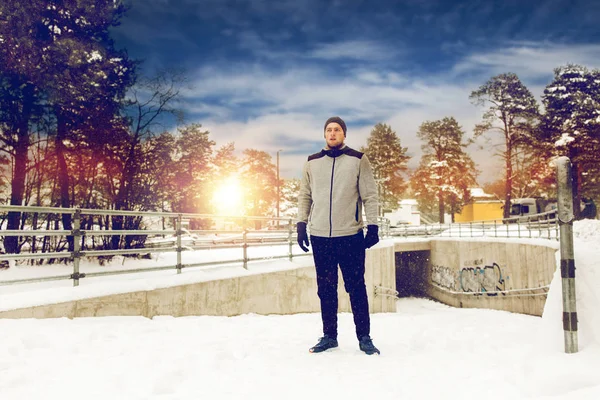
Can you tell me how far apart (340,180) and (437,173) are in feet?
142

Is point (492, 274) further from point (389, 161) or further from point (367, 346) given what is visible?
point (389, 161)

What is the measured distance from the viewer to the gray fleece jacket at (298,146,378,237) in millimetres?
3855

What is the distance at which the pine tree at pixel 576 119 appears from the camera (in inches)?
1140

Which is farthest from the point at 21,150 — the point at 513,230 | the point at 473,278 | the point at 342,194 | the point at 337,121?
the point at 473,278

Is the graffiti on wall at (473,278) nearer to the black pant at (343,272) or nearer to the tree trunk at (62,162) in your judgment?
the black pant at (343,272)

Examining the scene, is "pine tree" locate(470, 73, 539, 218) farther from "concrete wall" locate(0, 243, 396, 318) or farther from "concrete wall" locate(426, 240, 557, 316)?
"concrete wall" locate(0, 243, 396, 318)

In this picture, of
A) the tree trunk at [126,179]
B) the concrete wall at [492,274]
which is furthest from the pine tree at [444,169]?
the tree trunk at [126,179]

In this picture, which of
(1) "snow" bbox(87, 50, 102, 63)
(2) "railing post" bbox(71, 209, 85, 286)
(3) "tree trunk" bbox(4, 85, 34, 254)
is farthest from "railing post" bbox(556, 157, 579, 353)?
(1) "snow" bbox(87, 50, 102, 63)

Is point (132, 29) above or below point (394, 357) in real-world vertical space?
above

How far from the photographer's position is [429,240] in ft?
75.3

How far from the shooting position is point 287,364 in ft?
10.9

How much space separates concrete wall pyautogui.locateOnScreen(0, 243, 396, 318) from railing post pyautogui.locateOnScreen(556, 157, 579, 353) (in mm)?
4675

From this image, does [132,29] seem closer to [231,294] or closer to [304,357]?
[231,294]

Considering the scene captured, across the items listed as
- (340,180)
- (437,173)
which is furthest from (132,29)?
(437,173)
